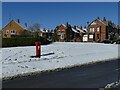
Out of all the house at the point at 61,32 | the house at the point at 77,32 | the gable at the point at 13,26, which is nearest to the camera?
the gable at the point at 13,26

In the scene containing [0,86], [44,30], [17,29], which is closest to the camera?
[0,86]

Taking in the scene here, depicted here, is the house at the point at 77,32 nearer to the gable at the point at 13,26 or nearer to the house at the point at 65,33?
the house at the point at 65,33

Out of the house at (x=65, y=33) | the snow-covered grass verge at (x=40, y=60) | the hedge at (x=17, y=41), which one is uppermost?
the house at (x=65, y=33)

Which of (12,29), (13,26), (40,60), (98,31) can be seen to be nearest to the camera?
(40,60)

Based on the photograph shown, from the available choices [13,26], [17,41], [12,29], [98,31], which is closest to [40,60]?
[17,41]

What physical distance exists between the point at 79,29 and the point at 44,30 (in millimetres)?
18094

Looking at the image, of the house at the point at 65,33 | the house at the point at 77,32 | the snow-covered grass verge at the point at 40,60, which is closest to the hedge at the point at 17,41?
the snow-covered grass verge at the point at 40,60

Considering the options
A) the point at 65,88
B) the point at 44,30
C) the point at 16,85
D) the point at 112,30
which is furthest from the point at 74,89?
the point at 44,30

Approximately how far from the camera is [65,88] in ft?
38.3

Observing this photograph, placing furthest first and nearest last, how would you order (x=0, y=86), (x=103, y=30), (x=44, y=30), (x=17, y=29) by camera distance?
(x=44, y=30), (x=103, y=30), (x=17, y=29), (x=0, y=86)

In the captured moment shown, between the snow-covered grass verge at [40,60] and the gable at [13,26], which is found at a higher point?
the gable at [13,26]

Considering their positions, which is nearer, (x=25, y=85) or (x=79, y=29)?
(x=25, y=85)

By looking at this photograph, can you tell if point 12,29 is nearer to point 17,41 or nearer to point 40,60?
point 17,41

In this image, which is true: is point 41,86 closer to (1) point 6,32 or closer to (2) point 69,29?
(1) point 6,32
